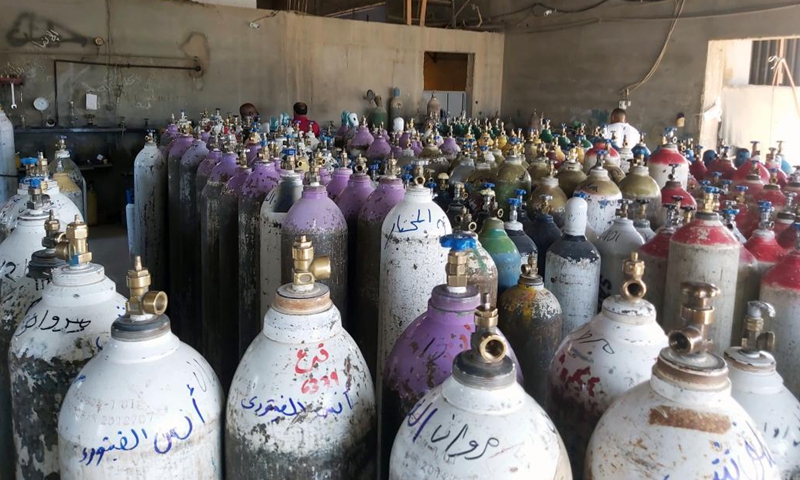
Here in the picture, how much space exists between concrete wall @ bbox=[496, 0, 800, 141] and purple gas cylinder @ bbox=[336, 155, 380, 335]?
6062 mm

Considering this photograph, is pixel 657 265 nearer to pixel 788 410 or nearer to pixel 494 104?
pixel 788 410

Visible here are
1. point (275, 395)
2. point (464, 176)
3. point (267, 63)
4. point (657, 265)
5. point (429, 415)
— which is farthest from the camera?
point (267, 63)

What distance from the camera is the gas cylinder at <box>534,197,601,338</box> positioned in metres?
1.82

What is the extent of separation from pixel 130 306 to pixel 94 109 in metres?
6.09

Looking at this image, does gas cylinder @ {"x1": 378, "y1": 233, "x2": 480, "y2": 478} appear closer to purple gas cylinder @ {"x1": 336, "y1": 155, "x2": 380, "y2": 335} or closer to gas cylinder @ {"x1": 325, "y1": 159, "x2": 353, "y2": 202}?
purple gas cylinder @ {"x1": 336, "y1": 155, "x2": 380, "y2": 335}

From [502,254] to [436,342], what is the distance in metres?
0.68

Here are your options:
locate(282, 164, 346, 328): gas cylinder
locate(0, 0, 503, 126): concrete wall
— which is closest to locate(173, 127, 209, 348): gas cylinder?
locate(282, 164, 346, 328): gas cylinder

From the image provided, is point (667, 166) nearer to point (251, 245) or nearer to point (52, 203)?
point (251, 245)

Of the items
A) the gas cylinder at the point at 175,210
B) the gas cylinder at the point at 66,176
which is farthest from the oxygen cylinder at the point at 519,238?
the gas cylinder at the point at 66,176

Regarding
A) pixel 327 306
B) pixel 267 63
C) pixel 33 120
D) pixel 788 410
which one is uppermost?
pixel 267 63

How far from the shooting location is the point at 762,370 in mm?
1048

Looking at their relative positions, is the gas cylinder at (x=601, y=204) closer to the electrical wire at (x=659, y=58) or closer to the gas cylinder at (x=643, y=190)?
the gas cylinder at (x=643, y=190)

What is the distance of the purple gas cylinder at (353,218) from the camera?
1847 mm

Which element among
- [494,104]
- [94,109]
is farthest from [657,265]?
[494,104]
